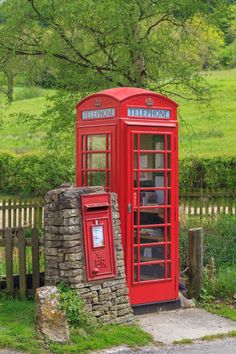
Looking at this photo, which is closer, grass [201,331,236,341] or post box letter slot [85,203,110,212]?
grass [201,331,236,341]

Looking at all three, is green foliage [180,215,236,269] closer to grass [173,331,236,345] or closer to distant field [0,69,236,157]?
grass [173,331,236,345]

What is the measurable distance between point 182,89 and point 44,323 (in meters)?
8.72

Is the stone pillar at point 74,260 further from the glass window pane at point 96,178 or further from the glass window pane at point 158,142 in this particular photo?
the glass window pane at point 158,142

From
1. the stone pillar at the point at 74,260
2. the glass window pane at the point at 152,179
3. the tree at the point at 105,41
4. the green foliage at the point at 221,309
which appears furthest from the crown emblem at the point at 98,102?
the tree at the point at 105,41

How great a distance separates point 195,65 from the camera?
15.0 meters

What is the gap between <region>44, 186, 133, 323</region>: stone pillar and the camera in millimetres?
7965

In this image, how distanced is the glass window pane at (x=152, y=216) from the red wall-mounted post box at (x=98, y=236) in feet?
2.03

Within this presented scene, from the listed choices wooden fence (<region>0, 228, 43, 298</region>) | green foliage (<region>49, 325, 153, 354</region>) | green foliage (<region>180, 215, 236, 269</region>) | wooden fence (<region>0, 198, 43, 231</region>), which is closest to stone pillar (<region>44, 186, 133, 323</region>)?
green foliage (<region>49, 325, 153, 354</region>)

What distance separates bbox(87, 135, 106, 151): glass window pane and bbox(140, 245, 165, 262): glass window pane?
4.71 feet

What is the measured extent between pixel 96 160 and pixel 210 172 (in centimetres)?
1318

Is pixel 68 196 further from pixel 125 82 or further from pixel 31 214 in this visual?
pixel 31 214

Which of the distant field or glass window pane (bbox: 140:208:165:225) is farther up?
the distant field

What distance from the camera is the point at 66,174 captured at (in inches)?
779

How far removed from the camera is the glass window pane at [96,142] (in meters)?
8.87
